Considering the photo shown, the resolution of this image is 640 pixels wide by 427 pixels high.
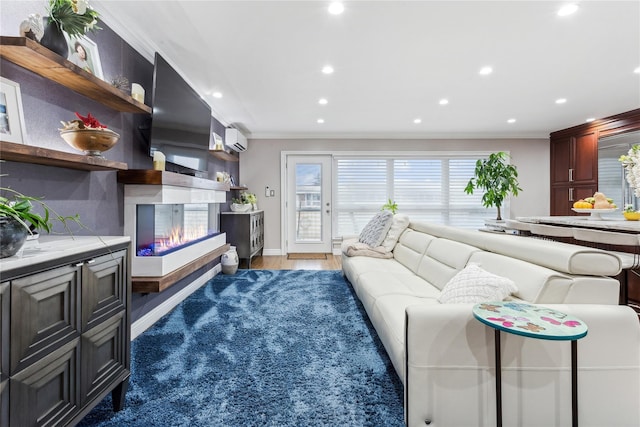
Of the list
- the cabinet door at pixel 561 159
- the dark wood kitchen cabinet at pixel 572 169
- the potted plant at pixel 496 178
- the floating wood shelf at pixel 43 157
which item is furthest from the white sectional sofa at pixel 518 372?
the cabinet door at pixel 561 159

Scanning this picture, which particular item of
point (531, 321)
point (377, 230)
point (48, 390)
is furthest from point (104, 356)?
point (377, 230)

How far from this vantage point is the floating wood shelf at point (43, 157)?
3.79ft

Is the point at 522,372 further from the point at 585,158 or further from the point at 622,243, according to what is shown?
the point at 585,158

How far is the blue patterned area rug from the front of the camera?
1.48 meters

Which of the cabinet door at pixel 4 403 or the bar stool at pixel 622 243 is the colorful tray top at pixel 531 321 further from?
the cabinet door at pixel 4 403

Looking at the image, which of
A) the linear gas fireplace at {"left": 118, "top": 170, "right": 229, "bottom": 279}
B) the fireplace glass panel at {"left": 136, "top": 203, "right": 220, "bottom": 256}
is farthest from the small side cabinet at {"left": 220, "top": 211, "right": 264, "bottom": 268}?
the linear gas fireplace at {"left": 118, "top": 170, "right": 229, "bottom": 279}

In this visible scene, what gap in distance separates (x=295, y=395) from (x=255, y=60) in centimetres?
270

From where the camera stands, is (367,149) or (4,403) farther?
(367,149)

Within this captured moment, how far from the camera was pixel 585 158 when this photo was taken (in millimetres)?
5273

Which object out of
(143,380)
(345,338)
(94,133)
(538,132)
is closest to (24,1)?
(94,133)

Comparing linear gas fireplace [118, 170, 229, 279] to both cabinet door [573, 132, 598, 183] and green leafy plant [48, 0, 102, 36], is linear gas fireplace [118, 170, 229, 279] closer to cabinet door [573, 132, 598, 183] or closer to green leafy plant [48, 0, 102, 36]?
green leafy plant [48, 0, 102, 36]

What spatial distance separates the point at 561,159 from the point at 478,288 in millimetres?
5696

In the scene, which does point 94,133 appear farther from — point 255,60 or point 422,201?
point 422,201

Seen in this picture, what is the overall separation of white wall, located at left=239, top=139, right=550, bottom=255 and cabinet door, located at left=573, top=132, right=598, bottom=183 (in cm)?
59
